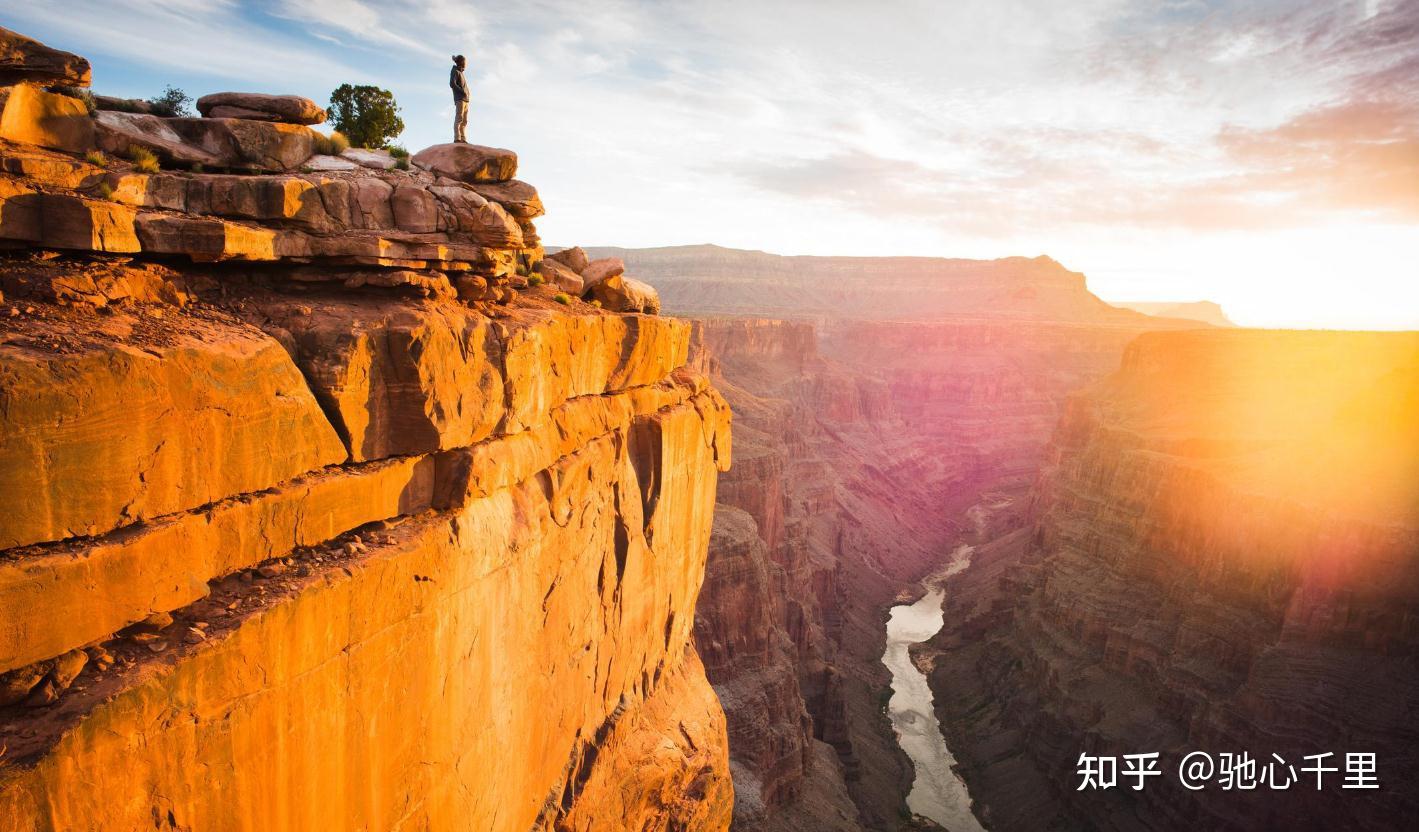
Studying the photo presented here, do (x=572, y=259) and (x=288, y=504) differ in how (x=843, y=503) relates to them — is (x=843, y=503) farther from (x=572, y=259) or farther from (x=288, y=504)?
(x=288, y=504)

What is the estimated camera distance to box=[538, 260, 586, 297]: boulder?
1723 cm

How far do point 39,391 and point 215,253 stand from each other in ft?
11.4

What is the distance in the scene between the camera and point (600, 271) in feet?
60.9

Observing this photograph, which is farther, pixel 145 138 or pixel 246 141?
pixel 246 141

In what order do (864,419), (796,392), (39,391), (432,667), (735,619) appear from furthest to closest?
(864,419) → (796,392) → (735,619) → (432,667) → (39,391)

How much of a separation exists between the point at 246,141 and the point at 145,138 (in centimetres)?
136

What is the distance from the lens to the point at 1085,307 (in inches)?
7515

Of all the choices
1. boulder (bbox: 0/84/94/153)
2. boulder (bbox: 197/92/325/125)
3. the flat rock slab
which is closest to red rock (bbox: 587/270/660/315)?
boulder (bbox: 197/92/325/125)

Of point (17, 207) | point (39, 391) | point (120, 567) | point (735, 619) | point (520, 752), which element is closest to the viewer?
point (39, 391)

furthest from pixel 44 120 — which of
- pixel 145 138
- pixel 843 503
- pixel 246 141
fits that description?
pixel 843 503

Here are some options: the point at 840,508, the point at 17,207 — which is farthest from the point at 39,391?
the point at 840,508

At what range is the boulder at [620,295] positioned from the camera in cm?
1836

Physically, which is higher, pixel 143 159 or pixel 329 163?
pixel 329 163

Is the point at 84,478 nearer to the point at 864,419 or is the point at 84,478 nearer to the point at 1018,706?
the point at 1018,706
